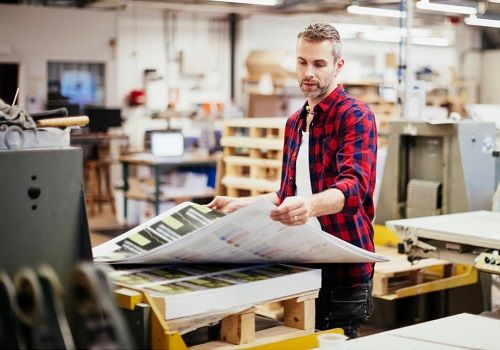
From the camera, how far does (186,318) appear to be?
6.33ft

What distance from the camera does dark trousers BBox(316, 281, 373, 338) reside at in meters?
2.46

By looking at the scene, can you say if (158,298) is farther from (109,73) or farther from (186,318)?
(109,73)

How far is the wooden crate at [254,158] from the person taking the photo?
599cm

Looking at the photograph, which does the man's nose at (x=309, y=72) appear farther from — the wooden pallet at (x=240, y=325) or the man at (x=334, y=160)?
the wooden pallet at (x=240, y=325)

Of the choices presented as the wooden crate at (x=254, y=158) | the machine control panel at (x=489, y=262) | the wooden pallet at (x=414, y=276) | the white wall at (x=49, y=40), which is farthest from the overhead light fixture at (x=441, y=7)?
the white wall at (x=49, y=40)

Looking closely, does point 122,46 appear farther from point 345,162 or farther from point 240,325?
point 240,325

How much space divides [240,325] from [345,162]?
0.58 meters

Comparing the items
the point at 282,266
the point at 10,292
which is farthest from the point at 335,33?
the point at 10,292

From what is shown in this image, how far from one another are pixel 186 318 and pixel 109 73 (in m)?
11.8

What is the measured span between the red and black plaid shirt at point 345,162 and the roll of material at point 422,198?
2618mm

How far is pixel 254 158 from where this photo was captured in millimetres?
6160

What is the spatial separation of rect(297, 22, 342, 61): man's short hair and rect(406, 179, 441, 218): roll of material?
2.77m

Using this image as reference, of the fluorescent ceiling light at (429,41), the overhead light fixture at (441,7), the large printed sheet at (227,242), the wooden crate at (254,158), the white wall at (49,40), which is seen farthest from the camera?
the fluorescent ceiling light at (429,41)

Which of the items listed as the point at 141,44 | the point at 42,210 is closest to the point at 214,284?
the point at 42,210
